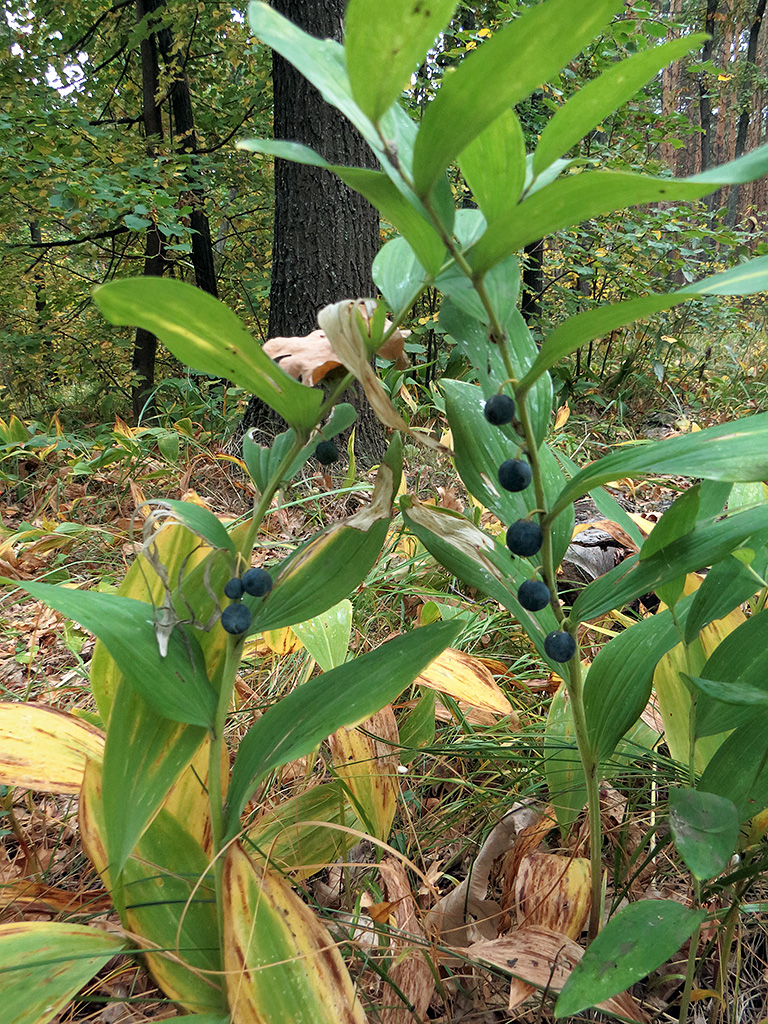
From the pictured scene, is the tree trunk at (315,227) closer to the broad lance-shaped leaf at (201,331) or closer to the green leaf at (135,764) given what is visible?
the green leaf at (135,764)

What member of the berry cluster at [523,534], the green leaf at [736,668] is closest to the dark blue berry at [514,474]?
the berry cluster at [523,534]

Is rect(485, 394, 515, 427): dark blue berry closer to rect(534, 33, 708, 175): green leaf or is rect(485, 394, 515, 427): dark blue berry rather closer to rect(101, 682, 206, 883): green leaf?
rect(534, 33, 708, 175): green leaf

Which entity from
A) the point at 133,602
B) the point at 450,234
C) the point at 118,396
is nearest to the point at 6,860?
the point at 133,602

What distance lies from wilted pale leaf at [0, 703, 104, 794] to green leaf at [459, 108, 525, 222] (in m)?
0.79

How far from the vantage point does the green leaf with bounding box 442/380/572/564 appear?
0.71m

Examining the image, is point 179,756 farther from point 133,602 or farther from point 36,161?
point 36,161

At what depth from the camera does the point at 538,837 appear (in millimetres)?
932

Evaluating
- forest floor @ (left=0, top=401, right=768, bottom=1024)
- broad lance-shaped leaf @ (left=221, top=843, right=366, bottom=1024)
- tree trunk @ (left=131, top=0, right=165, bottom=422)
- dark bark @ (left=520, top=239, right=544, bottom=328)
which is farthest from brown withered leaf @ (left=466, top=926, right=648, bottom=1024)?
tree trunk @ (left=131, top=0, right=165, bottom=422)

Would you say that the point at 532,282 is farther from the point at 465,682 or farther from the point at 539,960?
the point at 539,960

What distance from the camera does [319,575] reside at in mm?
720

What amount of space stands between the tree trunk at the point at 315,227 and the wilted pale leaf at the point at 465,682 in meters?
1.74

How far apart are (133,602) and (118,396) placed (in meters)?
4.65

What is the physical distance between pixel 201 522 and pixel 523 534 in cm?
32

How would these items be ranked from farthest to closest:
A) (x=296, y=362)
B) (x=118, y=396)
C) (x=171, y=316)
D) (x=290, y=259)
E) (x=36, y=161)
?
(x=118, y=396) → (x=36, y=161) → (x=290, y=259) → (x=296, y=362) → (x=171, y=316)
